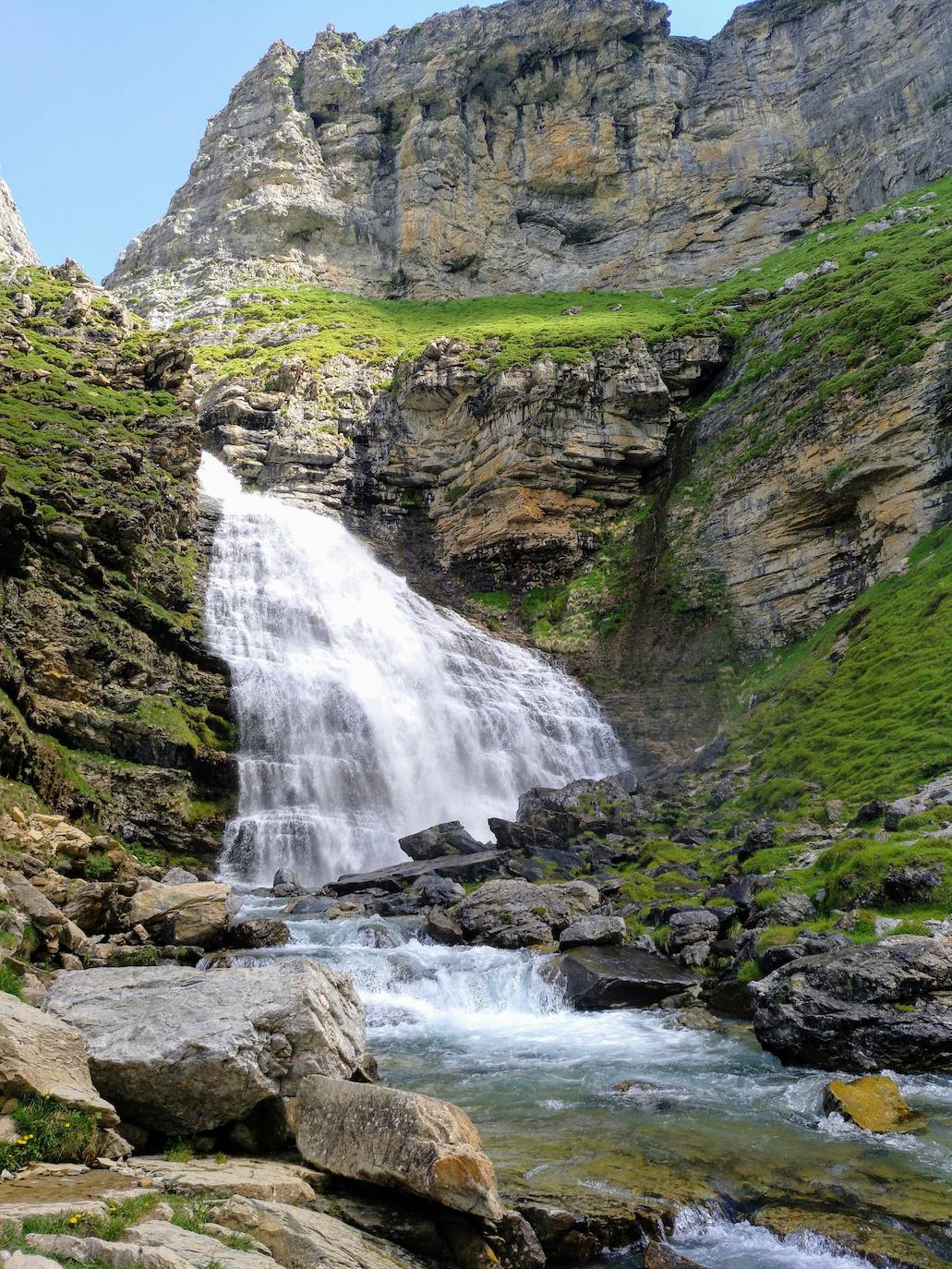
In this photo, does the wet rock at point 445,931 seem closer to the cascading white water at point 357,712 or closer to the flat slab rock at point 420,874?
the flat slab rock at point 420,874

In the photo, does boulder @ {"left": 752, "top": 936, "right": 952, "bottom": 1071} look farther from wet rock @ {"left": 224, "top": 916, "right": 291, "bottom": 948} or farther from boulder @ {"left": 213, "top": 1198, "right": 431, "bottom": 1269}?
wet rock @ {"left": 224, "top": 916, "right": 291, "bottom": 948}

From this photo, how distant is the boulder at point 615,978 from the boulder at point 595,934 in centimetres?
54

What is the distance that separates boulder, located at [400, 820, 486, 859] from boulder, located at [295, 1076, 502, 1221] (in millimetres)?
17108

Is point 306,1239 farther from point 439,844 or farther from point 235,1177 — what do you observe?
point 439,844

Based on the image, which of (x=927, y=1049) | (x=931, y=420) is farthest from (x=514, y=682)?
(x=927, y=1049)

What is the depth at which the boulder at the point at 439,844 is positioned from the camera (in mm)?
24031

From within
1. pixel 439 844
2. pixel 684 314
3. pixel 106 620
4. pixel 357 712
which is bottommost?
pixel 439 844

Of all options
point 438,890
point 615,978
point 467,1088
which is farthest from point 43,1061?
point 438,890

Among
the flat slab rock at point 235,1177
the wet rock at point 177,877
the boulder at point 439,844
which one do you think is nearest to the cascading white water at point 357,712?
the boulder at point 439,844

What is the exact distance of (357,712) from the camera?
31.5 meters

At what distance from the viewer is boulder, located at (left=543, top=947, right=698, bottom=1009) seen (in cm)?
1351

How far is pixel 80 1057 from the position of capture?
243 inches

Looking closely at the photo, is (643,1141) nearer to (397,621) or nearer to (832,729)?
(832,729)

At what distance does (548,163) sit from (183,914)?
84.4 m
